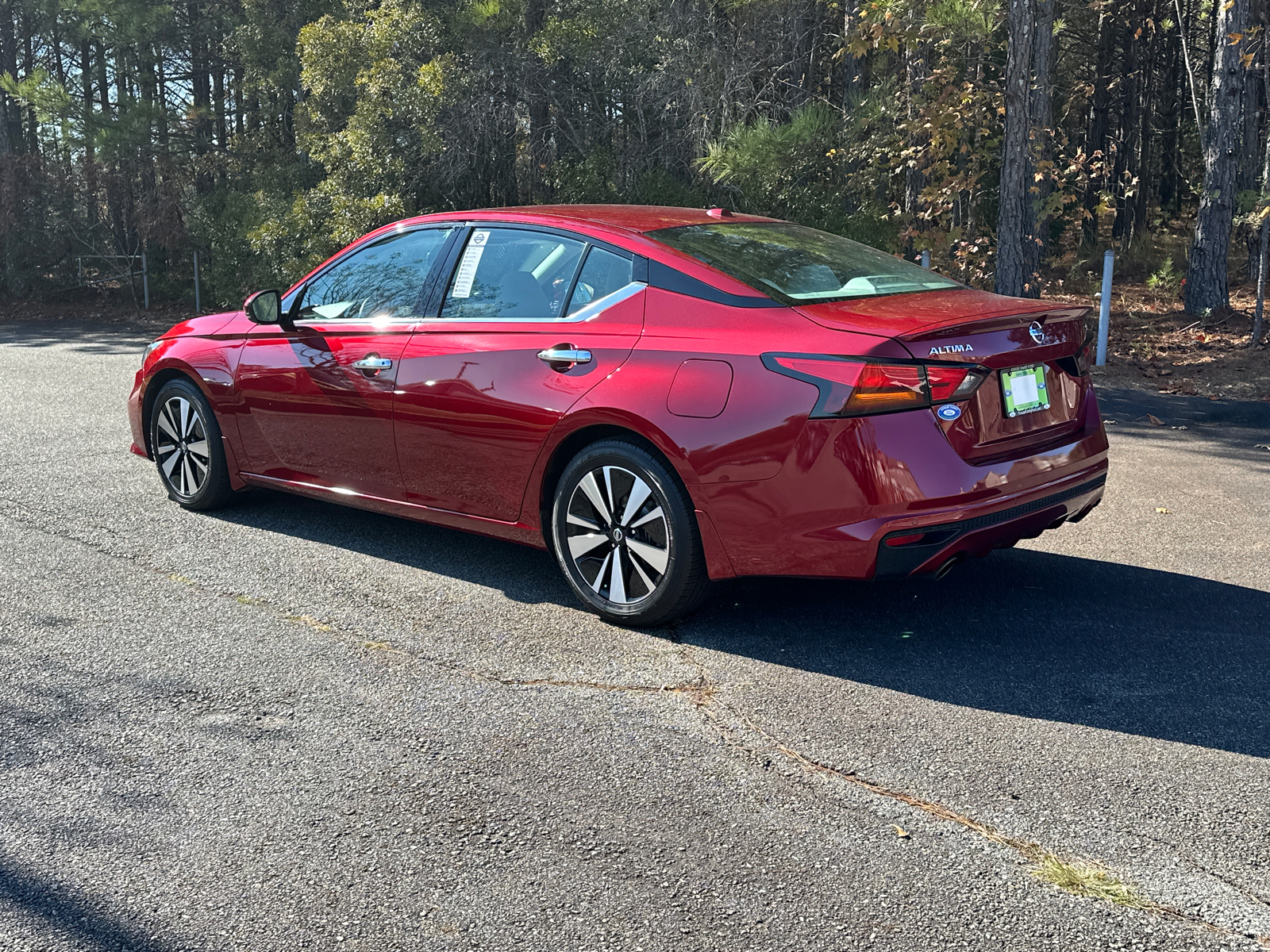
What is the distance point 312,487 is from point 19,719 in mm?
2172

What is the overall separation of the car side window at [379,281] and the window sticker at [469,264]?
0.18 m

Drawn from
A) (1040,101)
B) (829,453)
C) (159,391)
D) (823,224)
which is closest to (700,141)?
(823,224)

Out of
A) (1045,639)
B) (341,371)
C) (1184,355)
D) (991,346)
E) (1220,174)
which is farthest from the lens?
(1220,174)

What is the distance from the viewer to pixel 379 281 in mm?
5707

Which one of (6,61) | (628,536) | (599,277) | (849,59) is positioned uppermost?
(6,61)

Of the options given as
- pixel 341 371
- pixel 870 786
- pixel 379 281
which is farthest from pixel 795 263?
pixel 870 786

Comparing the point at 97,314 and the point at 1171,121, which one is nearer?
the point at 97,314

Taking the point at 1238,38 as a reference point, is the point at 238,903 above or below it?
below

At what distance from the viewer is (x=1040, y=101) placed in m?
15.1

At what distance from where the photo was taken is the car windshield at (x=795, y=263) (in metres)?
4.64

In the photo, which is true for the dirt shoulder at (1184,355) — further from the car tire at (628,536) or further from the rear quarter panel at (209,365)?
the rear quarter panel at (209,365)

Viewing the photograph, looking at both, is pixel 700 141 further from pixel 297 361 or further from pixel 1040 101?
pixel 297 361

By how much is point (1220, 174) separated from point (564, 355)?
12.7 metres

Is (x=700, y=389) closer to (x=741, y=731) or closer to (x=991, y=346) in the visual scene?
(x=991, y=346)
